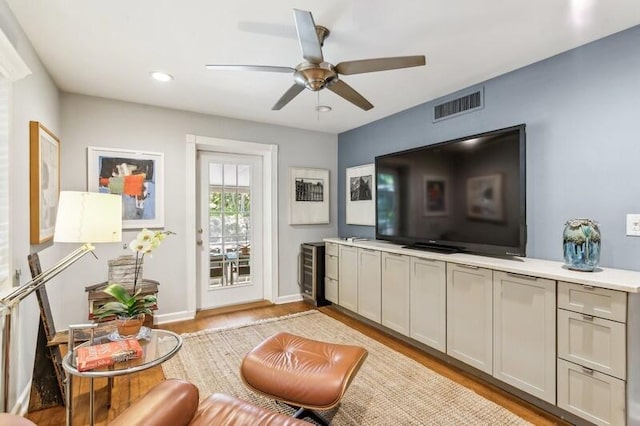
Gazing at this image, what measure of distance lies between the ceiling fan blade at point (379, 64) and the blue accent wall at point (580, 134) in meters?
1.31

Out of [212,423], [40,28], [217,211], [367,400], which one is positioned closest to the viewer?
[212,423]

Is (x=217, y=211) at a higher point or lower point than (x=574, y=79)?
lower

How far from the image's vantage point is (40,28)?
81.1 inches

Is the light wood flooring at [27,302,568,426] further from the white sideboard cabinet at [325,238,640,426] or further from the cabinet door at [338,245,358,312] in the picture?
the cabinet door at [338,245,358,312]

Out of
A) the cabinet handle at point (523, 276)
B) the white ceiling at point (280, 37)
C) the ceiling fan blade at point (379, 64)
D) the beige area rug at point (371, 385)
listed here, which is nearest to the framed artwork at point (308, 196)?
the white ceiling at point (280, 37)

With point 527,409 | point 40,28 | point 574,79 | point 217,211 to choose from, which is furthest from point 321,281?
point 40,28

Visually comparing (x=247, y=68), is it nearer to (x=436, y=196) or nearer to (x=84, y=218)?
(x=84, y=218)

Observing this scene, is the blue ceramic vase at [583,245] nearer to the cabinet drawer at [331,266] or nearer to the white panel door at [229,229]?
the cabinet drawer at [331,266]

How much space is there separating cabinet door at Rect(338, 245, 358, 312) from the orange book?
243 centimetres

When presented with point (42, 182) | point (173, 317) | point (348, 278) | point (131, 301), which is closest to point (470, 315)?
point (348, 278)

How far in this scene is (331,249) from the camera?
4.16 meters

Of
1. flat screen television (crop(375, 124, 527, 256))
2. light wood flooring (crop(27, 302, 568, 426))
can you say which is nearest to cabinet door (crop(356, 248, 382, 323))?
light wood flooring (crop(27, 302, 568, 426))

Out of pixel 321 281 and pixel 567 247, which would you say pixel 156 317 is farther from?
pixel 567 247

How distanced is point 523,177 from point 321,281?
271 cm
